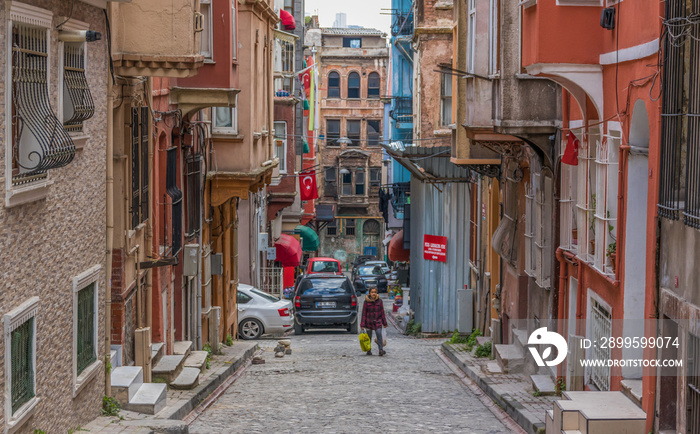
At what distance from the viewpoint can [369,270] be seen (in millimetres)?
52656

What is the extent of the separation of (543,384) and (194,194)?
8565 millimetres

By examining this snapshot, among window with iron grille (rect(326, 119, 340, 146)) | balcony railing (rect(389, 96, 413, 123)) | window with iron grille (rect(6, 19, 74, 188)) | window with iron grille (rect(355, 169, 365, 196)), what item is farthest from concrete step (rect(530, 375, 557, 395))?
window with iron grille (rect(326, 119, 340, 146))

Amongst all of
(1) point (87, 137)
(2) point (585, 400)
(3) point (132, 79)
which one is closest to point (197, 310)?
(3) point (132, 79)

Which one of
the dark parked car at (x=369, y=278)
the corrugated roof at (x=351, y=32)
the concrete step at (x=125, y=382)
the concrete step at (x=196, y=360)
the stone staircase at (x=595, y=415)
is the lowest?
the dark parked car at (x=369, y=278)

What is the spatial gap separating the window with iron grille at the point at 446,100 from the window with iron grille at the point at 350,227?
41.0m

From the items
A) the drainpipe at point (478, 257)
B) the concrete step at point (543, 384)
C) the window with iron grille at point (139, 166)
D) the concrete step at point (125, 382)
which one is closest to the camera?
the concrete step at point (125, 382)

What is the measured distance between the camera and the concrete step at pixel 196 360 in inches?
659

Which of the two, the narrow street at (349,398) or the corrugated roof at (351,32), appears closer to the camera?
the narrow street at (349,398)

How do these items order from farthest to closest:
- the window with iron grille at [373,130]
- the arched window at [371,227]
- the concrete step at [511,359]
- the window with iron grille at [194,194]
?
1. the arched window at [371,227]
2. the window with iron grille at [373,130]
3. the window with iron grille at [194,194]
4. the concrete step at [511,359]

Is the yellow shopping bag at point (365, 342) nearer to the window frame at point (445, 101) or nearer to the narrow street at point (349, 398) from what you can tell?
the narrow street at point (349, 398)

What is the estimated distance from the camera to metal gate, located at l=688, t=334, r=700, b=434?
28.1ft

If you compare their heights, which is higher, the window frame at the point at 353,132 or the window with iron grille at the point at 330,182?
the window frame at the point at 353,132

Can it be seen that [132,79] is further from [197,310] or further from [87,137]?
[197,310]

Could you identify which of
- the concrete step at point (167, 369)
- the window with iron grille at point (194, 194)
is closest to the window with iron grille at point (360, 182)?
the window with iron grille at point (194, 194)
